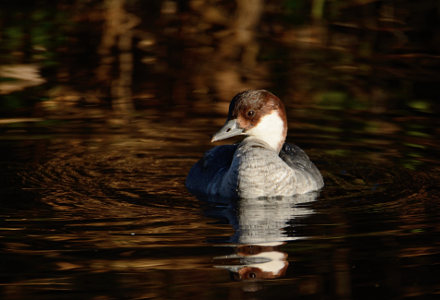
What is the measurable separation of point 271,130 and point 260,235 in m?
2.08

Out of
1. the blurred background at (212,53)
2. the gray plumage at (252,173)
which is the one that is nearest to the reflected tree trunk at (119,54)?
the blurred background at (212,53)

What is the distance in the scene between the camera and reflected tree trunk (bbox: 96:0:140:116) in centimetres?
1227

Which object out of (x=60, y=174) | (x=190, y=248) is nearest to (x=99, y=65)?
(x=60, y=174)

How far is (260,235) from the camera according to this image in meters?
7.48

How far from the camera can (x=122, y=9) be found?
17156mm

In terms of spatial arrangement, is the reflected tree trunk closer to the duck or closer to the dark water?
the dark water

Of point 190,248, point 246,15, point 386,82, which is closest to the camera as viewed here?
point 190,248

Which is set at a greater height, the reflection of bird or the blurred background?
the blurred background

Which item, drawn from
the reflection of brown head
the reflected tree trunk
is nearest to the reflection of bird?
the reflection of brown head

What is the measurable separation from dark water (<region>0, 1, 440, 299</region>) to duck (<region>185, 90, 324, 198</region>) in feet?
0.64

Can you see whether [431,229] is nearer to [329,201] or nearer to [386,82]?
[329,201]

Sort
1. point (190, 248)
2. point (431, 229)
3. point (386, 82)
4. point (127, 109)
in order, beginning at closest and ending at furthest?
point (190, 248) < point (431, 229) < point (127, 109) < point (386, 82)

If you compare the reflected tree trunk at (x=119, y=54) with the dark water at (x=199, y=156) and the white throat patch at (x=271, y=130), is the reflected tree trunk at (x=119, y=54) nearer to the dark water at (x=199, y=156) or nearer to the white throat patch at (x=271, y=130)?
the dark water at (x=199, y=156)

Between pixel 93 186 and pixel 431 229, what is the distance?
317cm
